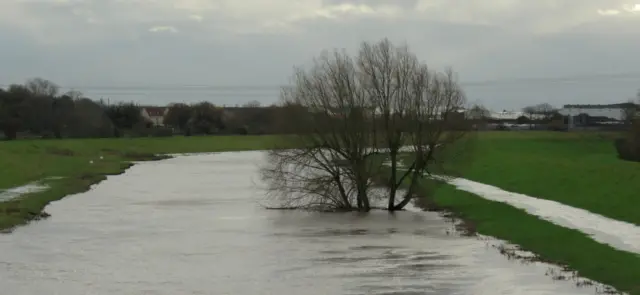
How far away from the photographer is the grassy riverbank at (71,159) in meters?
40.9

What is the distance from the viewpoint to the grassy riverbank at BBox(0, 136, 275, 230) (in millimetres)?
40912

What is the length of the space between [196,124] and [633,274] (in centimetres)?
13610

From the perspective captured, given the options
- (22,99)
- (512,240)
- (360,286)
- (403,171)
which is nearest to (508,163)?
(403,171)

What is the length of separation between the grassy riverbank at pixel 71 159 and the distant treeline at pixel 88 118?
9406 millimetres

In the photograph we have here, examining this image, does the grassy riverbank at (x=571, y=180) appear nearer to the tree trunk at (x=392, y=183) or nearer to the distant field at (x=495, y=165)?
the distant field at (x=495, y=165)

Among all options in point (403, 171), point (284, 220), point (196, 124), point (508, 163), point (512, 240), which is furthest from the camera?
point (196, 124)

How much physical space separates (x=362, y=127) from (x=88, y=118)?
105 metres

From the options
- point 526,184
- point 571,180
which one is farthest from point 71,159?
point 571,180

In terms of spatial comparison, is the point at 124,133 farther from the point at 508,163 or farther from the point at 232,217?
the point at 232,217

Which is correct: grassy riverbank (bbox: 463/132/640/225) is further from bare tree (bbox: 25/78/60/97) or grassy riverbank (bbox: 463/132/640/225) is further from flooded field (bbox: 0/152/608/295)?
bare tree (bbox: 25/78/60/97)

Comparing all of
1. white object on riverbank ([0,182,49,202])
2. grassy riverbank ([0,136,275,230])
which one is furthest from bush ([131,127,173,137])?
white object on riverbank ([0,182,49,202])

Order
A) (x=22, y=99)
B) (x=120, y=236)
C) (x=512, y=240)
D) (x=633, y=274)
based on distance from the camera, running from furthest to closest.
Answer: (x=22, y=99) → (x=120, y=236) → (x=512, y=240) → (x=633, y=274)

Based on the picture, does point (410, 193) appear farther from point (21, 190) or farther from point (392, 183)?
point (21, 190)

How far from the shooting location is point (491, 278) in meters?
20.8
